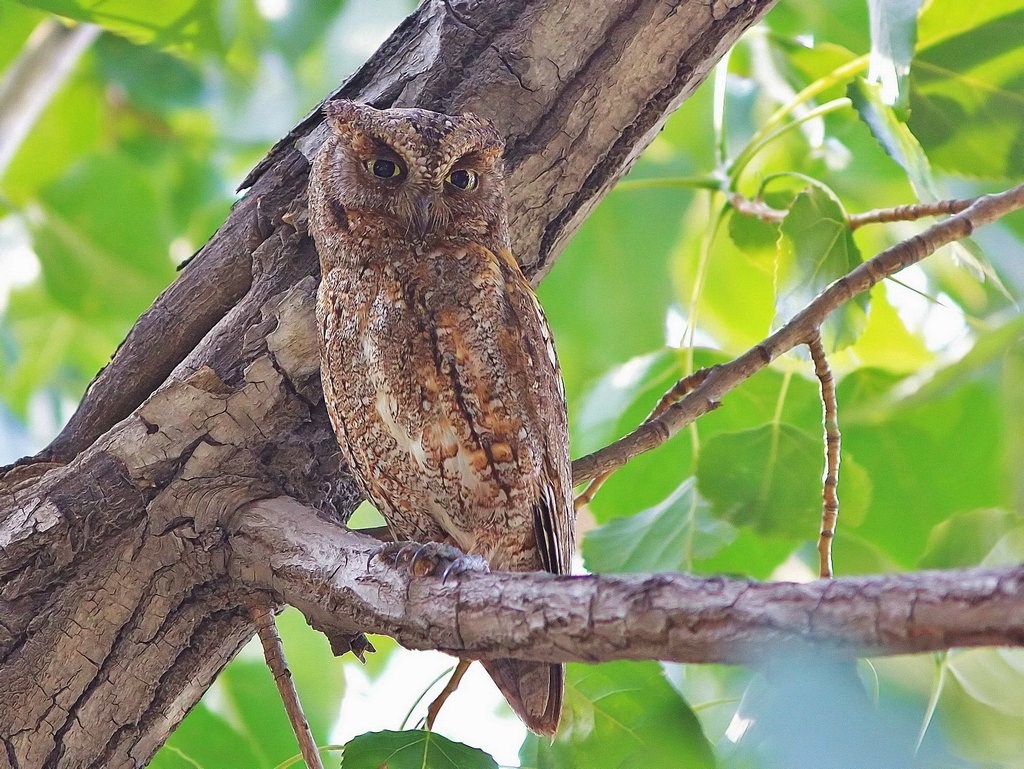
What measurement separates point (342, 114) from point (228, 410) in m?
0.49

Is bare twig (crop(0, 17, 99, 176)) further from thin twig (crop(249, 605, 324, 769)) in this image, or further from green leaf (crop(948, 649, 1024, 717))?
green leaf (crop(948, 649, 1024, 717))

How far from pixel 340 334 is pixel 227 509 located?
30cm

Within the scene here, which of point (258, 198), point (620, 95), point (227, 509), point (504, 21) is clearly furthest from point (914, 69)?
point (227, 509)

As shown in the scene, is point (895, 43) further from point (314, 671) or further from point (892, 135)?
point (314, 671)

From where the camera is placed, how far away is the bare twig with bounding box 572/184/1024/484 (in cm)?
135

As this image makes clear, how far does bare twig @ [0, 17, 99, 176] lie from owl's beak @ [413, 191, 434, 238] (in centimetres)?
142

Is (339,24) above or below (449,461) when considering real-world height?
above

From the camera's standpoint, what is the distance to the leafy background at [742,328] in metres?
1.38

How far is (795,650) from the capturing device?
706 millimetres

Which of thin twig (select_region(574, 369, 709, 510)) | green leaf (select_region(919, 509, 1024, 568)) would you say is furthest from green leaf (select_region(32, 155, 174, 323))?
green leaf (select_region(919, 509, 1024, 568))

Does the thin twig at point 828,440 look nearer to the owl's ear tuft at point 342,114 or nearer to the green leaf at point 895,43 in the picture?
the green leaf at point 895,43

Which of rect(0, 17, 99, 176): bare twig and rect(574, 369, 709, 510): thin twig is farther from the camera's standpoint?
rect(0, 17, 99, 176): bare twig

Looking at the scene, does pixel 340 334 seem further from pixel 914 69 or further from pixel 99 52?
pixel 99 52

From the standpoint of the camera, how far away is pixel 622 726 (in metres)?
1.57
